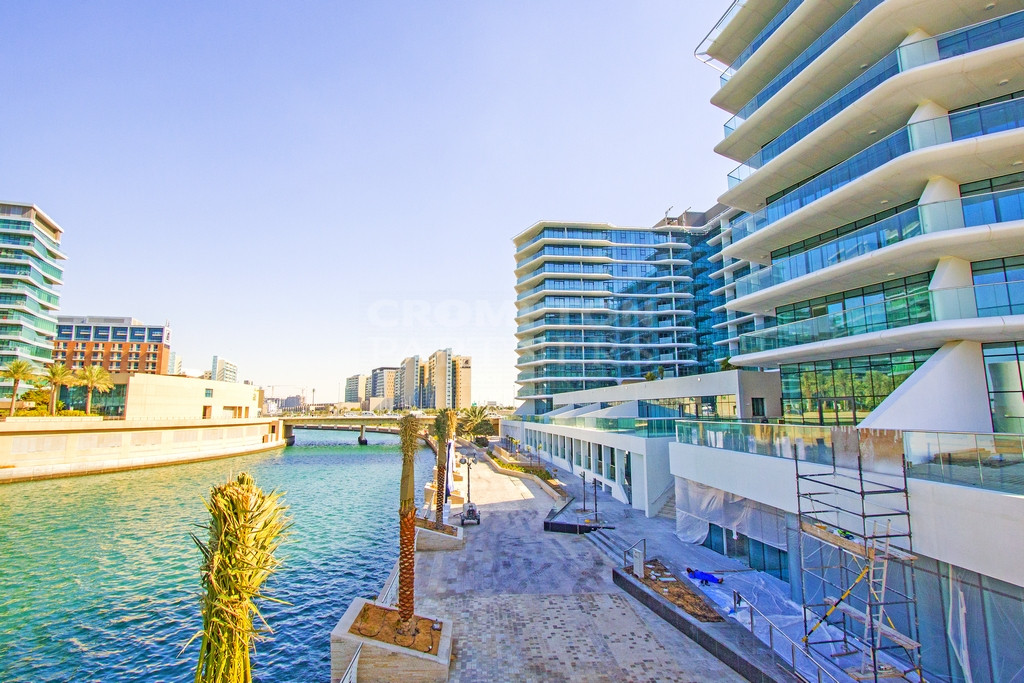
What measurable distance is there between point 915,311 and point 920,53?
8.38m

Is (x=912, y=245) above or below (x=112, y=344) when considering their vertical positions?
below

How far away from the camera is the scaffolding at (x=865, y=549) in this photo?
965 cm

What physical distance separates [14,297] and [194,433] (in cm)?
3375

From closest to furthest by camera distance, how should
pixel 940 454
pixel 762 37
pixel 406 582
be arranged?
pixel 940 454 < pixel 406 582 < pixel 762 37

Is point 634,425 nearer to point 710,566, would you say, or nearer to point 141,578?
point 710,566

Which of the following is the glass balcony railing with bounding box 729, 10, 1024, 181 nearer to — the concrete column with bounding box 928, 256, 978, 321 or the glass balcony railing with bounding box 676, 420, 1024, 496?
the concrete column with bounding box 928, 256, 978, 321

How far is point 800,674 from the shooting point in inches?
387

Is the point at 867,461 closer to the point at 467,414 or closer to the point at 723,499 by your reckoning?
the point at 723,499

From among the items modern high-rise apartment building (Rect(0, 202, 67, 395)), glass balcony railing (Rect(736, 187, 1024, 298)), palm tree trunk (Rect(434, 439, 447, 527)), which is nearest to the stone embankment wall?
modern high-rise apartment building (Rect(0, 202, 67, 395))

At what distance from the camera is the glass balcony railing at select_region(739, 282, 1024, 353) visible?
13800 mm

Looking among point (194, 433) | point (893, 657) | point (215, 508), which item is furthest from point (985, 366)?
point (194, 433)

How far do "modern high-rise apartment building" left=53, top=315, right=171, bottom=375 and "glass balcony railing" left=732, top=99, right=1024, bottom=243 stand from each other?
14168cm

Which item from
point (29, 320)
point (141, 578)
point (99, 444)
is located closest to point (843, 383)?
point (141, 578)

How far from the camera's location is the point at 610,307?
71125mm
